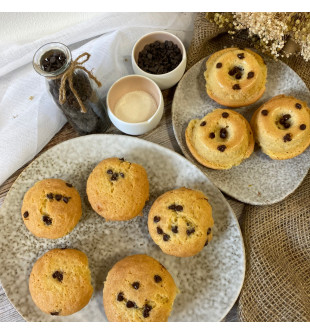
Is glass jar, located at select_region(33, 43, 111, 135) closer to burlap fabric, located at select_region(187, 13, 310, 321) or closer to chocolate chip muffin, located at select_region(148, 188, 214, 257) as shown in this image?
chocolate chip muffin, located at select_region(148, 188, 214, 257)

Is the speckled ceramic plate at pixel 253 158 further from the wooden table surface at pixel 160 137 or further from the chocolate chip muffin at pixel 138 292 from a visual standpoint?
the chocolate chip muffin at pixel 138 292

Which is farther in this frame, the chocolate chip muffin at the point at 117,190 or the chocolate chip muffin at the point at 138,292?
the chocolate chip muffin at the point at 117,190

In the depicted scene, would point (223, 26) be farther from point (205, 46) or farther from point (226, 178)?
point (226, 178)

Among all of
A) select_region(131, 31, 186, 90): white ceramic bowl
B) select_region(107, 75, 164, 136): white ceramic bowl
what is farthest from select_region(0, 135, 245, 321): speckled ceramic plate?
select_region(131, 31, 186, 90): white ceramic bowl

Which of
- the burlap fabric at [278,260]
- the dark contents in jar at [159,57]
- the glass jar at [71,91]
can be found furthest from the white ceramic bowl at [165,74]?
the burlap fabric at [278,260]

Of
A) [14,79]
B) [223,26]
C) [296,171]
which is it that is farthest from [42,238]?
[223,26]

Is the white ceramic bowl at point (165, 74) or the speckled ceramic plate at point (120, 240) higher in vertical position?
the white ceramic bowl at point (165, 74)
